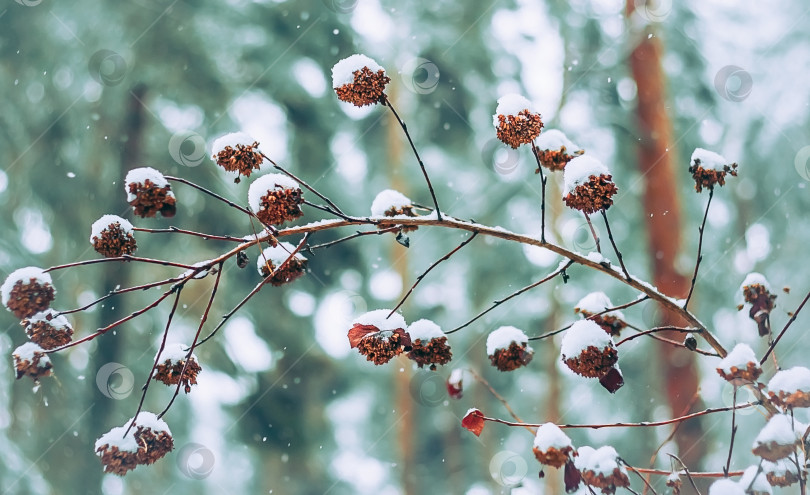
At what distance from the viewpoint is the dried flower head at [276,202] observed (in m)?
1.05

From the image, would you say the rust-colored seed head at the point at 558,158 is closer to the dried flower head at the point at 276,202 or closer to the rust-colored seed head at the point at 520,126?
the rust-colored seed head at the point at 520,126

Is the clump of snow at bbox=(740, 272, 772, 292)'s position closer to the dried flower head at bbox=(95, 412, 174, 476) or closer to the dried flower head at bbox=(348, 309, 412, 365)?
the dried flower head at bbox=(348, 309, 412, 365)

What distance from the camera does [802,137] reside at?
5.76 meters

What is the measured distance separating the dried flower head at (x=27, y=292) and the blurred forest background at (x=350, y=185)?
13.4ft

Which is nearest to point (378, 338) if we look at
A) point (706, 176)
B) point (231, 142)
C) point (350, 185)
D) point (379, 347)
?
point (379, 347)

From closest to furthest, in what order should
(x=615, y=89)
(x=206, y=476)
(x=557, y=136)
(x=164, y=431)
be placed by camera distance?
(x=164, y=431)
(x=557, y=136)
(x=615, y=89)
(x=206, y=476)

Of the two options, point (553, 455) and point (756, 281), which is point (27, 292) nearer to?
point (553, 455)

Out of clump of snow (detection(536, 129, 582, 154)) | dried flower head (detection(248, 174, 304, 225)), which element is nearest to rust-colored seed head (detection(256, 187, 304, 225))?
dried flower head (detection(248, 174, 304, 225))

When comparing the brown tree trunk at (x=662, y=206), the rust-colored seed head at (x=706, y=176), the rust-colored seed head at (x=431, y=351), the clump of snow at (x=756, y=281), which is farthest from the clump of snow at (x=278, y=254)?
the brown tree trunk at (x=662, y=206)

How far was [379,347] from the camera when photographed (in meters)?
1.12

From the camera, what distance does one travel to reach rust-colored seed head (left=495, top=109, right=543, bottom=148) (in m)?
1.15

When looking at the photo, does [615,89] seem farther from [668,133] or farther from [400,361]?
[400,361]

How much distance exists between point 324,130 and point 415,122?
2.99 ft

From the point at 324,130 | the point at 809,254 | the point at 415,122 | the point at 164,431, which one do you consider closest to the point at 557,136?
the point at 164,431
